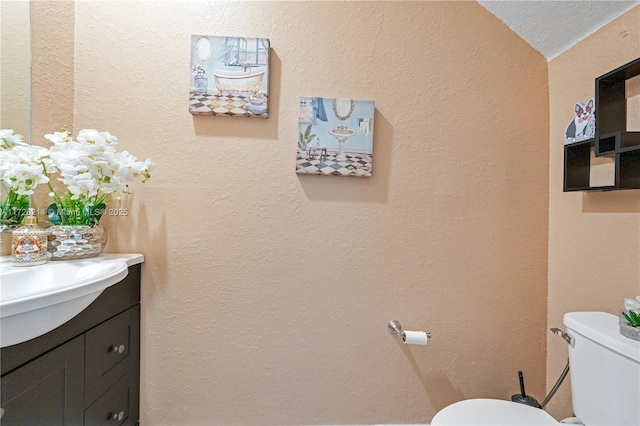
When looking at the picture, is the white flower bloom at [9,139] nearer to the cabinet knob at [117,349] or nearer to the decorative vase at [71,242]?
the decorative vase at [71,242]

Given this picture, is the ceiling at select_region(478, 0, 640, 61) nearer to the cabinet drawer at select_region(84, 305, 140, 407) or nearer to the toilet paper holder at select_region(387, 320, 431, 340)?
the toilet paper holder at select_region(387, 320, 431, 340)

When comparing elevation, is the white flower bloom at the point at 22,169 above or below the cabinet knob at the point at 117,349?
above

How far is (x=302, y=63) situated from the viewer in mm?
1197

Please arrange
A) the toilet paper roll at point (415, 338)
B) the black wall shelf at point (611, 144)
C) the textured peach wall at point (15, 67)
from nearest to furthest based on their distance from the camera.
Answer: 1. the black wall shelf at point (611, 144)
2. the textured peach wall at point (15, 67)
3. the toilet paper roll at point (415, 338)

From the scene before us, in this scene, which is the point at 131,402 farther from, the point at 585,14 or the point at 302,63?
the point at 585,14

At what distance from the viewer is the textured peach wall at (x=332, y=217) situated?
1172 millimetres

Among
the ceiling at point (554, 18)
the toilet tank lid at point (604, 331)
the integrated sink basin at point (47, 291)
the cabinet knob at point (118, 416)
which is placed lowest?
the cabinet knob at point (118, 416)

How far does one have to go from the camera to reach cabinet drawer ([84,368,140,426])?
3.07ft

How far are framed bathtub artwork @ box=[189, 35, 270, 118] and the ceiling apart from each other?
3.32 feet

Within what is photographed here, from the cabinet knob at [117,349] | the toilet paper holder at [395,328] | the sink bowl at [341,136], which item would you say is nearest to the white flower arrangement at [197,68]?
the sink bowl at [341,136]

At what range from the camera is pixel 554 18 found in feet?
3.67

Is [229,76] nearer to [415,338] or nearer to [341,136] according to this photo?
[341,136]

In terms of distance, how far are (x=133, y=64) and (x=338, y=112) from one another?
2.91 feet

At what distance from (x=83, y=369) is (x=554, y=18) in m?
2.15
